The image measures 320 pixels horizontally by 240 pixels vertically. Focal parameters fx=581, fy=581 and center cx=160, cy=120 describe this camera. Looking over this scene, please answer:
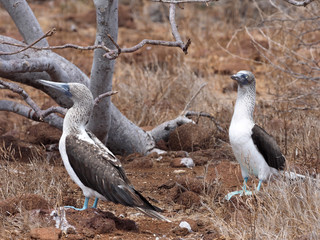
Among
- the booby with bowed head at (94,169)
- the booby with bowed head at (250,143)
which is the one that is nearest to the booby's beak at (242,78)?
the booby with bowed head at (250,143)

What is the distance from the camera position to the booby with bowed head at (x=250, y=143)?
5.18m

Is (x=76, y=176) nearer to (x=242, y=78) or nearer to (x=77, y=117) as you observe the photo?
(x=77, y=117)

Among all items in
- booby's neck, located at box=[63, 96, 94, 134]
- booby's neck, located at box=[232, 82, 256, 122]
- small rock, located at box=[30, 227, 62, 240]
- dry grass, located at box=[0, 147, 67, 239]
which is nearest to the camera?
small rock, located at box=[30, 227, 62, 240]

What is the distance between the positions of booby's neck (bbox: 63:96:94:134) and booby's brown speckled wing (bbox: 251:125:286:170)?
1.54 m

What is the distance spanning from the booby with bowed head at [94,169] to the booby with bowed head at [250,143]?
1245 mm

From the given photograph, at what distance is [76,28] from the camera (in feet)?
47.8

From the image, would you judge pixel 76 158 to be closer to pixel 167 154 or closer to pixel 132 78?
pixel 167 154

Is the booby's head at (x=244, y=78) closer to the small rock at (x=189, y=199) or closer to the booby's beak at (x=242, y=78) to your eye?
the booby's beak at (x=242, y=78)

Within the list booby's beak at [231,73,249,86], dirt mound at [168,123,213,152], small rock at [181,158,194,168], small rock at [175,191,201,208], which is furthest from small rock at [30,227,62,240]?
dirt mound at [168,123,213,152]

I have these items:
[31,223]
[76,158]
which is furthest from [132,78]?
[31,223]

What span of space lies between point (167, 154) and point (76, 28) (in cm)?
865

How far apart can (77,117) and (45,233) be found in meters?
1.18

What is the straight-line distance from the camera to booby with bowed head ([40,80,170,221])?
4.18 metres

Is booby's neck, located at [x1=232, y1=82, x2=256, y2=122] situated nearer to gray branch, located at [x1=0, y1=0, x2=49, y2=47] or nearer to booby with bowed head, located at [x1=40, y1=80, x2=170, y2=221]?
booby with bowed head, located at [x1=40, y1=80, x2=170, y2=221]
